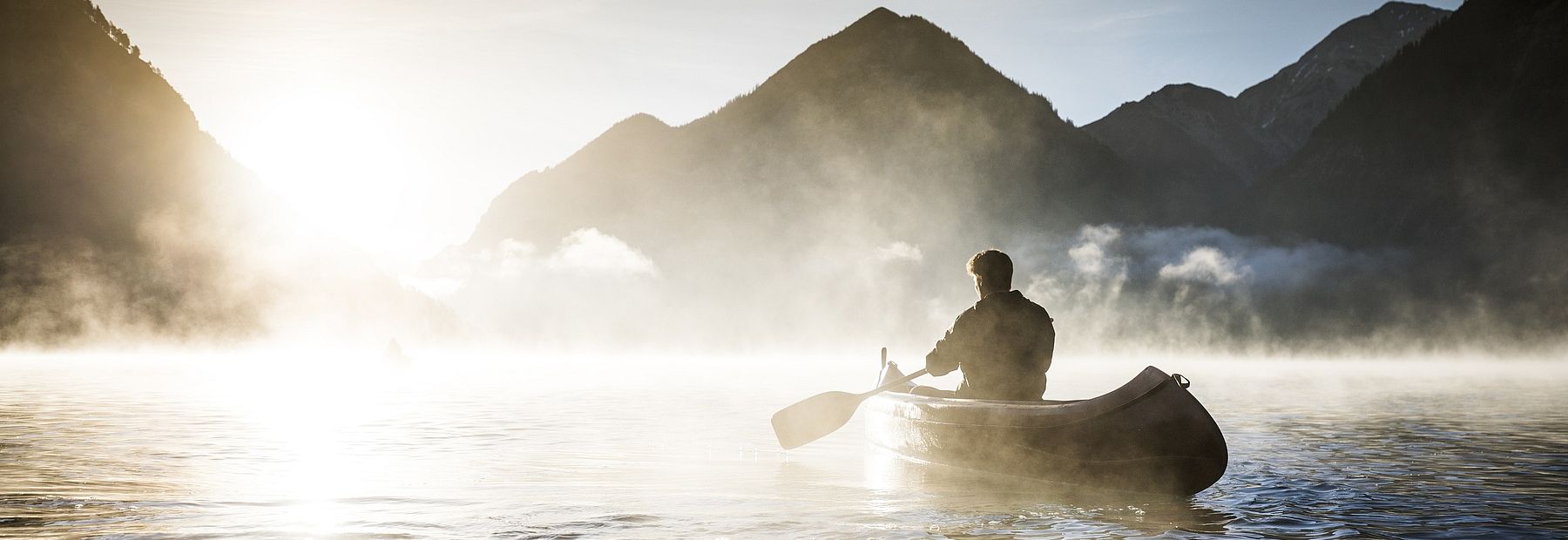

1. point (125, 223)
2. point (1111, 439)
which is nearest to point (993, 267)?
point (1111, 439)

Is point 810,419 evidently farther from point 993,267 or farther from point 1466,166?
point 1466,166

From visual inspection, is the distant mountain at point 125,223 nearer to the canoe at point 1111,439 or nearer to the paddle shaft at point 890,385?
the paddle shaft at point 890,385

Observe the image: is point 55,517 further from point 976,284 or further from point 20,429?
point 20,429

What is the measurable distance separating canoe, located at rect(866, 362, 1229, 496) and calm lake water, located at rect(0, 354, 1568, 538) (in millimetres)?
252

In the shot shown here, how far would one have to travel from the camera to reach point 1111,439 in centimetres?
1026

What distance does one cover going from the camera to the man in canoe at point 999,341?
12.0 m

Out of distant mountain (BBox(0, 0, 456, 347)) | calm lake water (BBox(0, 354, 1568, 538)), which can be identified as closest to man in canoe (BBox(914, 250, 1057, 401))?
calm lake water (BBox(0, 354, 1568, 538))

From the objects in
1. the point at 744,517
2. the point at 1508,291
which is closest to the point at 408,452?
the point at 744,517

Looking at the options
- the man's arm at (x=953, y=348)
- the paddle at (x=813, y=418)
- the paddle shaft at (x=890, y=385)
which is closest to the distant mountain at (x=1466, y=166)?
the paddle shaft at (x=890, y=385)

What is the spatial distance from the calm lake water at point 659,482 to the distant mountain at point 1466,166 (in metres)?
167

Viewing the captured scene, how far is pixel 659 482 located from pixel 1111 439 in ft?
16.3

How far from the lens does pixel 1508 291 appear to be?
538 ft

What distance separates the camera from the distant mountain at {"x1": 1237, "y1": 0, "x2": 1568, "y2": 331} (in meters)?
159

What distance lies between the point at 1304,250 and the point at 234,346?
568 feet
